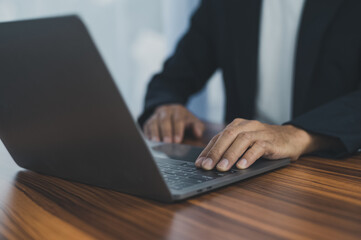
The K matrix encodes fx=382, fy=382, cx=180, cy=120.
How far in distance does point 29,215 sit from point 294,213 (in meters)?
0.30

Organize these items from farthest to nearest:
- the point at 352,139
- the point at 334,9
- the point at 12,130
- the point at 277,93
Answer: the point at 277,93 → the point at 334,9 → the point at 352,139 → the point at 12,130

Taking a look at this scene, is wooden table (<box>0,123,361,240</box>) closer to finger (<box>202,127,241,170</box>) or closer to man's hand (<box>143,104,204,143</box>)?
finger (<box>202,127,241,170</box>)

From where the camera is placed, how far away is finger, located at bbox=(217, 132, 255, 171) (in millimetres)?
551

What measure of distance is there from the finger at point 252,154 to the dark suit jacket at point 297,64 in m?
0.16

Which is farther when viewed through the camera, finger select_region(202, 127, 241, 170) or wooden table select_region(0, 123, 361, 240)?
finger select_region(202, 127, 241, 170)

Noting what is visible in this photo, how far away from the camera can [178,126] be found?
0.98m

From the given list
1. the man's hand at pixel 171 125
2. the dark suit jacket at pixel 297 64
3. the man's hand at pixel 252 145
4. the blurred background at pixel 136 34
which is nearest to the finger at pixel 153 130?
the man's hand at pixel 171 125

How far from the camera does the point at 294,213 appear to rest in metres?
0.42

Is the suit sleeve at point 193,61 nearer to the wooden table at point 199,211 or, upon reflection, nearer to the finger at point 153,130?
the finger at point 153,130

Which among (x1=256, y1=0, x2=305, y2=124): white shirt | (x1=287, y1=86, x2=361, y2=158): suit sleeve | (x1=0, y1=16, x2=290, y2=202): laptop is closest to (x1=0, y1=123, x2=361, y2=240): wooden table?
(x1=0, y1=16, x2=290, y2=202): laptop

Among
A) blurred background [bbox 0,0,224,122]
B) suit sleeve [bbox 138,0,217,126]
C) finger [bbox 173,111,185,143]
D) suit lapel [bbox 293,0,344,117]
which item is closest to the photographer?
finger [bbox 173,111,185,143]

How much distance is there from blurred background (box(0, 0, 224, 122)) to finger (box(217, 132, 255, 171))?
66.3 inches

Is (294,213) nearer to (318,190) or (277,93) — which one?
(318,190)

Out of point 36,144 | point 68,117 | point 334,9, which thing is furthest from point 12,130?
point 334,9
